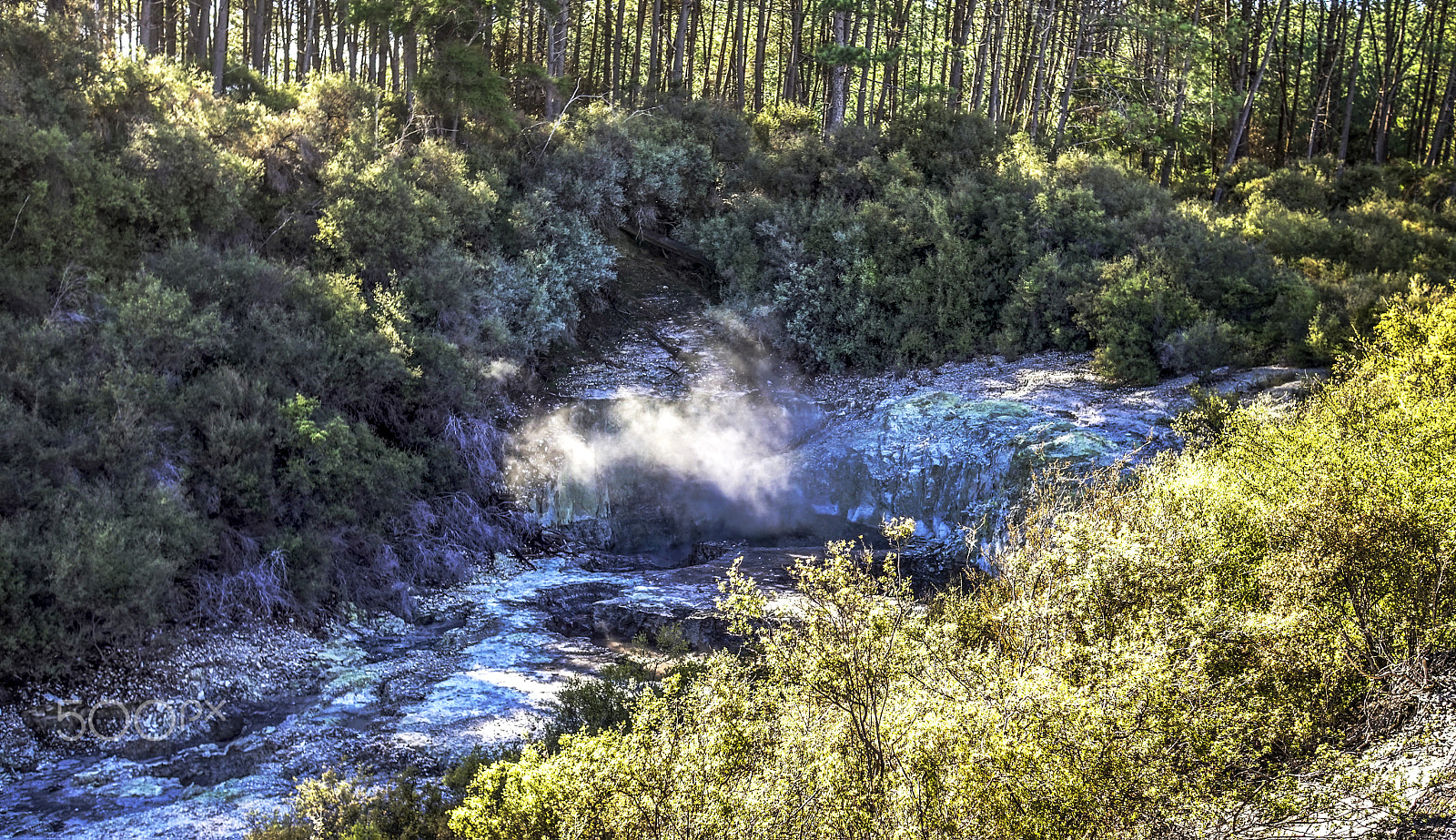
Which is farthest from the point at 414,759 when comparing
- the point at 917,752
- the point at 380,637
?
the point at 917,752

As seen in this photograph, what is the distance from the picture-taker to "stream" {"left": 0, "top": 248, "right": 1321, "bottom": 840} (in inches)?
298

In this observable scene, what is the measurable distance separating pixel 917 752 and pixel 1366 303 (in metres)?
12.7

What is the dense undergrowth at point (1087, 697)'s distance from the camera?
420 centimetres

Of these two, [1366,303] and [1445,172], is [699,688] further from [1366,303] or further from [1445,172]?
[1445,172]

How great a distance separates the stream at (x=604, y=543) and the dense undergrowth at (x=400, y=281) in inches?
22.9

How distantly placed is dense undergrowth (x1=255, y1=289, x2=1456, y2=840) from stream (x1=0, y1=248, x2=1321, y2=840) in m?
1.51

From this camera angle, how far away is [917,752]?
4324 mm

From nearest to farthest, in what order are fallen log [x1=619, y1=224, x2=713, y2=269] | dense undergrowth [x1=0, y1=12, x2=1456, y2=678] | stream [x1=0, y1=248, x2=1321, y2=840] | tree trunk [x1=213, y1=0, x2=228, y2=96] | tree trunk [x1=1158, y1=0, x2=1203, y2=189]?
stream [x1=0, y1=248, x2=1321, y2=840], dense undergrowth [x1=0, y1=12, x2=1456, y2=678], tree trunk [x1=213, y1=0, x2=228, y2=96], fallen log [x1=619, y1=224, x2=713, y2=269], tree trunk [x1=1158, y1=0, x2=1203, y2=189]

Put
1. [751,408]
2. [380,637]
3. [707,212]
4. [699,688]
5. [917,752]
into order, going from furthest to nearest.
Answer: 1. [707,212]
2. [751,408]
3. [380,637]
4. [699,688]
5. [917,752]

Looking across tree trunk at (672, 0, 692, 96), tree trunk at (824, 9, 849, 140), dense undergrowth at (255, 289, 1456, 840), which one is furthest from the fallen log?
dense undergrowth at (255, 289, 1456, 840)

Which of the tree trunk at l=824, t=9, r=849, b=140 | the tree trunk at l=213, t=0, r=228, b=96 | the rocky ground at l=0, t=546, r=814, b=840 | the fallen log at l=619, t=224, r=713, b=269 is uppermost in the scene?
the tree trunk at l=824, t=9, r=849, b=140

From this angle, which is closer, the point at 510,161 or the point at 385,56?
the point at 510,161

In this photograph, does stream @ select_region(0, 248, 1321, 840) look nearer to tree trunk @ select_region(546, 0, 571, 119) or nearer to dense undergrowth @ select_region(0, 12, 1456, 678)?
dense undergrowth @ select_region(0, 12, 1456, 678)

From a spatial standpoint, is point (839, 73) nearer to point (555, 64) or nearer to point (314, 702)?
point (555, 64)
